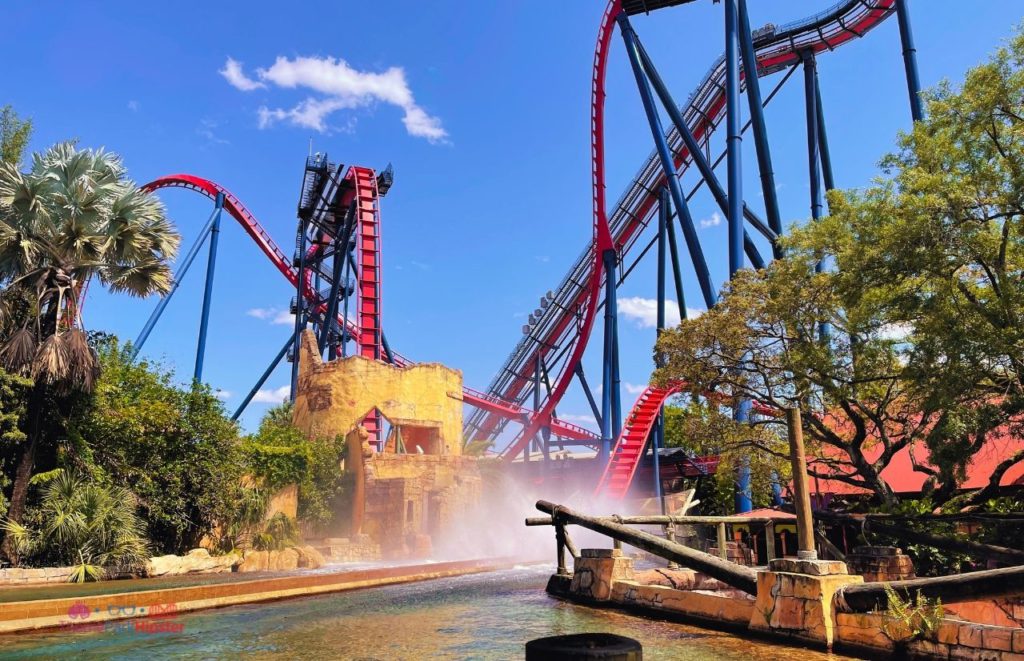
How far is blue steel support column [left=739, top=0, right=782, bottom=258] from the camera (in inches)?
688

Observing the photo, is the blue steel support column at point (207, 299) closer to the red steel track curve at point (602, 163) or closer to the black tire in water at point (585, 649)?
the red steel track curve at point (602, 163)

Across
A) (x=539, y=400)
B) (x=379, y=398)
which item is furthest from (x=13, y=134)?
(x=539, y=400)

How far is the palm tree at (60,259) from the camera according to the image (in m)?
11.7

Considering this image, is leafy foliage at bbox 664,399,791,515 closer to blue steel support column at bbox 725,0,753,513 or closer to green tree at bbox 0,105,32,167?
blue steel support column at bbox 725,0,753,513

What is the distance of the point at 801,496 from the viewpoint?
17.5 ft

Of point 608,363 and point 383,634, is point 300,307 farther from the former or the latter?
point 383,634

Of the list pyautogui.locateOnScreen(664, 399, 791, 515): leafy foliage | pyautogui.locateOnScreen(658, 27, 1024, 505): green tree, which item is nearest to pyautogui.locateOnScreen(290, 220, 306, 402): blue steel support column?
pyautogui.locateOnScreen(664, 399, 791, 515): leafy foliage

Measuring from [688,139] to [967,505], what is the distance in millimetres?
11483

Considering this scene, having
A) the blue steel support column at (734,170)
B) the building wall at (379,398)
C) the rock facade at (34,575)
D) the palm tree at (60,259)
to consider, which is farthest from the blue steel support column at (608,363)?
the rock facade at (34,575)

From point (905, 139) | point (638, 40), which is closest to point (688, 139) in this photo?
point (638, 40)

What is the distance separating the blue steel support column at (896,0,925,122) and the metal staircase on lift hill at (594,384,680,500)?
362 inches

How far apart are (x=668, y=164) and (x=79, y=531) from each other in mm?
15271

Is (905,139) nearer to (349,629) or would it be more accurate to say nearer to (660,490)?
(349,629)

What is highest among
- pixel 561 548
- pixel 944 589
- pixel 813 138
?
Result: pixel 813 138
